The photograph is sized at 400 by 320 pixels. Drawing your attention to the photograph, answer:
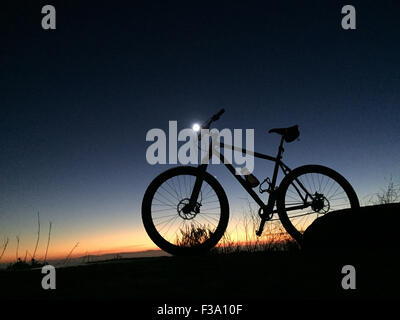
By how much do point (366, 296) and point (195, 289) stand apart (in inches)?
46.2

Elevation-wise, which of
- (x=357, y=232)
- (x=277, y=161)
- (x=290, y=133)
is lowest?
(x=357, y=232)

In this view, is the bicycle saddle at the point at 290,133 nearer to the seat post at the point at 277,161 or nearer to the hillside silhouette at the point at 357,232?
the seat post at the point at 277,161

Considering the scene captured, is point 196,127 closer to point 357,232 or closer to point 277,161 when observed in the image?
point 277,161

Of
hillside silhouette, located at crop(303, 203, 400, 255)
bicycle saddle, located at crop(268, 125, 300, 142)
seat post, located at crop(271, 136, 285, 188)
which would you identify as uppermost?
bicycle saddle, located at crop(268, 125, 300, 142)

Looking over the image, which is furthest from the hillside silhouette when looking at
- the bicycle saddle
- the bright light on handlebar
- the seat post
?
the bright light on handlebar

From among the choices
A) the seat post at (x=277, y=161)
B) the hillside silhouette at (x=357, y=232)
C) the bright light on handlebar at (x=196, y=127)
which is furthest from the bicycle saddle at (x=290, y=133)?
the hillside silhouette at (x=357, y=232)

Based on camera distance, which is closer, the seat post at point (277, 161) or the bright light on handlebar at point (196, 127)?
the bright light on handlebar at point (196, 127)

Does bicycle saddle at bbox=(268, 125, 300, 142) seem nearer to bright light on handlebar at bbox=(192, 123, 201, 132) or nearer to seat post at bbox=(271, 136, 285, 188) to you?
seat post at bbox=(271, 136, 285, 188)

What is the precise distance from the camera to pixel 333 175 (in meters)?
4.94

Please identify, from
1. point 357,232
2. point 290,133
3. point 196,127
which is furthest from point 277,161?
point 357,232

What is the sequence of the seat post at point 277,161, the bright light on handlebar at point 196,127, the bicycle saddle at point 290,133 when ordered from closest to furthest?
the bright light on handlebar at point 196,127
the seat post at point 277,161
the bicycle saddle at point 290,133
